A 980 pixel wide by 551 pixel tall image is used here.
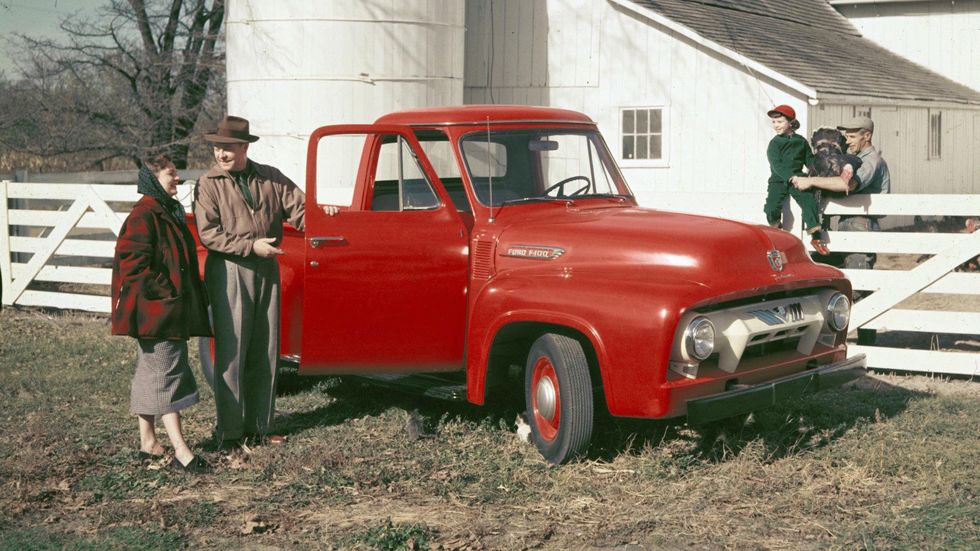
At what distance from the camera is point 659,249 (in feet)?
20.7

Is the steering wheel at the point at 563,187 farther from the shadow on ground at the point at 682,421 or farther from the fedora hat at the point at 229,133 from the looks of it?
the fedora hat at the point at 229,133

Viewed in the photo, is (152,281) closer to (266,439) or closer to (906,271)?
(266,439)

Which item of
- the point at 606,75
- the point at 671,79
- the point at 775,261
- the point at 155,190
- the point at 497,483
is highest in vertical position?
the point at 606,75

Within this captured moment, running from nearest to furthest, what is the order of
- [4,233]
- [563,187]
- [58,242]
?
[563,187] < [58,242] < [4,233]


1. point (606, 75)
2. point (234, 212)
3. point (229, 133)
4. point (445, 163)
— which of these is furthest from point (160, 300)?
point (606, 75)

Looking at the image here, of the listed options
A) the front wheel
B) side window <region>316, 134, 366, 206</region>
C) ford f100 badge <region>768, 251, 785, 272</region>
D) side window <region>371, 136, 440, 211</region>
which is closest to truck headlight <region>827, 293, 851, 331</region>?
ford f100 badge <region>768, 251, 785, 272</region>

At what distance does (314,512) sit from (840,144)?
6.49 m

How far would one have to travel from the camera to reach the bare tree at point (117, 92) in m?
18.9

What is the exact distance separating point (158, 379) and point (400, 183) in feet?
6.43

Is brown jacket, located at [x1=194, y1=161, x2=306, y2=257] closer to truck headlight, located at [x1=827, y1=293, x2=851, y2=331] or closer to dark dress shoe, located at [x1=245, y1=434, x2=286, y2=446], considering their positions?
dark dress shoe, located at [x1=245, y1=434, x2=286, y2=446]

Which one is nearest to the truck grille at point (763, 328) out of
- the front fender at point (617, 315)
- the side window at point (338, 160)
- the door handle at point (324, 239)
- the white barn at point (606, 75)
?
the front fender at point (617, 315)

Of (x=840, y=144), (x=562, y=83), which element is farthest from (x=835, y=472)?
(x=562, y=83)

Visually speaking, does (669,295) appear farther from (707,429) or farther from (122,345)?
(122,345)

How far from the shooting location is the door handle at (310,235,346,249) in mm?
6886
